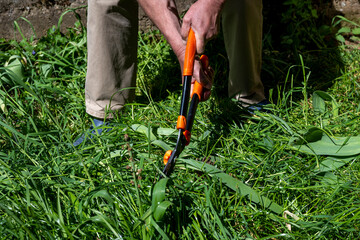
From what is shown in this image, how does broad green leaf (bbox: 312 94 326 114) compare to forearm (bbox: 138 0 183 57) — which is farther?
broad green leaf (bbox: 312 94 326 114)

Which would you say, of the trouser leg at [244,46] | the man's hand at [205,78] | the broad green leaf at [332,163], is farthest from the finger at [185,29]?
the broad green leaf at [332,163]

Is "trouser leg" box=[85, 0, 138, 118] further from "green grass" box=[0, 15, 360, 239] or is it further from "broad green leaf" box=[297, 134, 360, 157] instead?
"broad green leaf" box=[297, 134, 360, 157]

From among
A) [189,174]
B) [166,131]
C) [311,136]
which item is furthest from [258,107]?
[189,174]

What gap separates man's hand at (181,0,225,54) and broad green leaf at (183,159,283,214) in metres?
0.47

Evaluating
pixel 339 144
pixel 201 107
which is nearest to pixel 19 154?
pixel 201 107

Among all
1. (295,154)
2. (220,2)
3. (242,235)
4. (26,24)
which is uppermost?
(220,2)

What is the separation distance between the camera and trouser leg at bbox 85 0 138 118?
2.01 metres

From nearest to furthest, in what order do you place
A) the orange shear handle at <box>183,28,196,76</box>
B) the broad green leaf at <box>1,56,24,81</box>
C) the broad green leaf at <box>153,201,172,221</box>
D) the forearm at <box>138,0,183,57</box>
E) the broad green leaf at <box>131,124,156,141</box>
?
the broad green leaf at <box>153,201,172,221</box>, the orange shear handle at <box>183,28,196,76</box>, the forearm at <box>138,0,183,57</box>, the broad green leaf at <box>131,124,156,141</box>, the broad green leaf at <box>1,56,24,81</box>

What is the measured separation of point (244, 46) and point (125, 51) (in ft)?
2.04

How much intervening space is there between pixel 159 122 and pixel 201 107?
0.80 feet

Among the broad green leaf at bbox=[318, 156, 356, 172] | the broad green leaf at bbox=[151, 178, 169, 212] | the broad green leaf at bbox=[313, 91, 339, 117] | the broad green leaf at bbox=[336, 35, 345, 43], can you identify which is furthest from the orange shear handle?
the broad green leaf at bbox=[336, 35, 345, 43]

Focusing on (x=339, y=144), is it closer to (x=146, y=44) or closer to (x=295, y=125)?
(x=295, y=125)

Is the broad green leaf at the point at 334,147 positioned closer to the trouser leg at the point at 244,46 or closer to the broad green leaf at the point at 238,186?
the broad green leaf at the point at 238,186

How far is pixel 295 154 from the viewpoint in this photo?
176 cm
